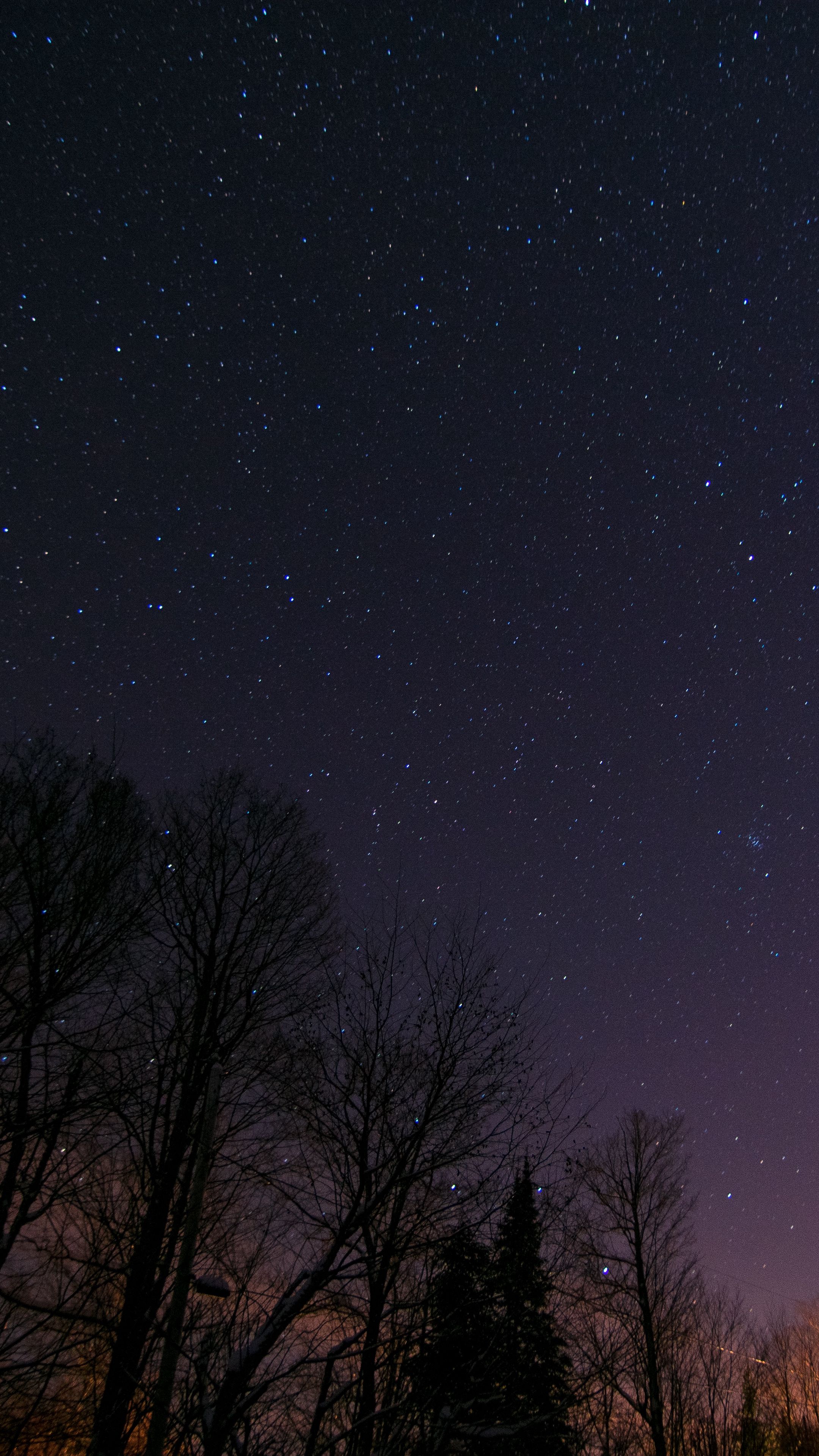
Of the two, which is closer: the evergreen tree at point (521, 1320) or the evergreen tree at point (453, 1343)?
the evergreen tree at point (453, 1343)

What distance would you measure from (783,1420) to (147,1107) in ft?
94.8

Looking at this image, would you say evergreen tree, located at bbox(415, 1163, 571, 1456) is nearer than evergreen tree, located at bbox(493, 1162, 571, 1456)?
Yes

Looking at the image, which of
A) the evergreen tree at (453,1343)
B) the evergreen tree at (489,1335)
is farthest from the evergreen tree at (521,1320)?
the evergreen tree at (453,1343)

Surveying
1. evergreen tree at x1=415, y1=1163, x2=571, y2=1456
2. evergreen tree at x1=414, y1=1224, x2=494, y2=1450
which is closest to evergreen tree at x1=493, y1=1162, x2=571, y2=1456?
evergreen tree at x1=415, y1=1163, x2=571, y2=1456

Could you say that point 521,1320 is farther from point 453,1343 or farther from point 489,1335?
point 453,1343

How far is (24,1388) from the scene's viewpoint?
730 cm

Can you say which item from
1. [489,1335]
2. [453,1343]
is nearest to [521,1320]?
[489,1335]

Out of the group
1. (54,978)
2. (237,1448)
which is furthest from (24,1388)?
(237,1448)

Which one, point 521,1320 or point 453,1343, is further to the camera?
point 453,1343

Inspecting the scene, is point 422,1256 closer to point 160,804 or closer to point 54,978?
point 54,978

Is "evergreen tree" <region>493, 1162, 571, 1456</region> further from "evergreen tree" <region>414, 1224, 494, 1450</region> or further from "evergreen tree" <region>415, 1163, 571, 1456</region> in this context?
"evergreen tree" <region>414, 1224, 494, 1450</region>

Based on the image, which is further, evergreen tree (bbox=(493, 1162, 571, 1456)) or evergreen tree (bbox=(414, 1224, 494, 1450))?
evergreen tree (bbox=(493, 1162, 571, 1456))

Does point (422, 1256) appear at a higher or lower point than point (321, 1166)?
lower

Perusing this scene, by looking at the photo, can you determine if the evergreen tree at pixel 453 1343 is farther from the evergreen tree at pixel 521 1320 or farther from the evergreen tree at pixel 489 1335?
the evergreen tree at pixel 521 1320
